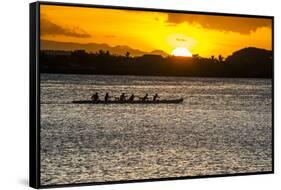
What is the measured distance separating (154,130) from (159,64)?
76cm

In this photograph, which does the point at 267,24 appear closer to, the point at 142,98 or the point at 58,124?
the point at 142,98

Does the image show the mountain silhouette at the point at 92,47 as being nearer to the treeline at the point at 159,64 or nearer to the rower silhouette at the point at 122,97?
the treeline at the point at 159,64

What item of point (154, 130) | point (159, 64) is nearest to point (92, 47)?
point (159, 64)

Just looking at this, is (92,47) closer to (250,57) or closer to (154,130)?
(154,130)

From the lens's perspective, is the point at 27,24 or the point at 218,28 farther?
the point at 218,28

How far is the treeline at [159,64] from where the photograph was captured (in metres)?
8.55

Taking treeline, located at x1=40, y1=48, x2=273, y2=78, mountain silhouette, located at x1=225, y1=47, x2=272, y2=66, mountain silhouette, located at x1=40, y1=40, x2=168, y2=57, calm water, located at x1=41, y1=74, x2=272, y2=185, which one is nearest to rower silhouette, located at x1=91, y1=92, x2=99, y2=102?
calm water, located at x1=41, y1=74, x2=272, y2=185

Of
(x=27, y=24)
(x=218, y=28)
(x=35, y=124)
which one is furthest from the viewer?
(x=218, y=28)

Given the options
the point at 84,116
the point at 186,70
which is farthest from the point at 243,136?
the point at 84,116

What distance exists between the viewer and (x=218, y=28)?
952cm

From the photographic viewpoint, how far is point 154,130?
902 centimetres

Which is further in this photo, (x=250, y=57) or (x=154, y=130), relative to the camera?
(x=250, y=57)

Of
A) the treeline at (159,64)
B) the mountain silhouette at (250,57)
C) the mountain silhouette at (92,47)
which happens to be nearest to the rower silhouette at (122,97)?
the treeline at (159,64)

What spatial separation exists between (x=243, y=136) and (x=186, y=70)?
109 cm
